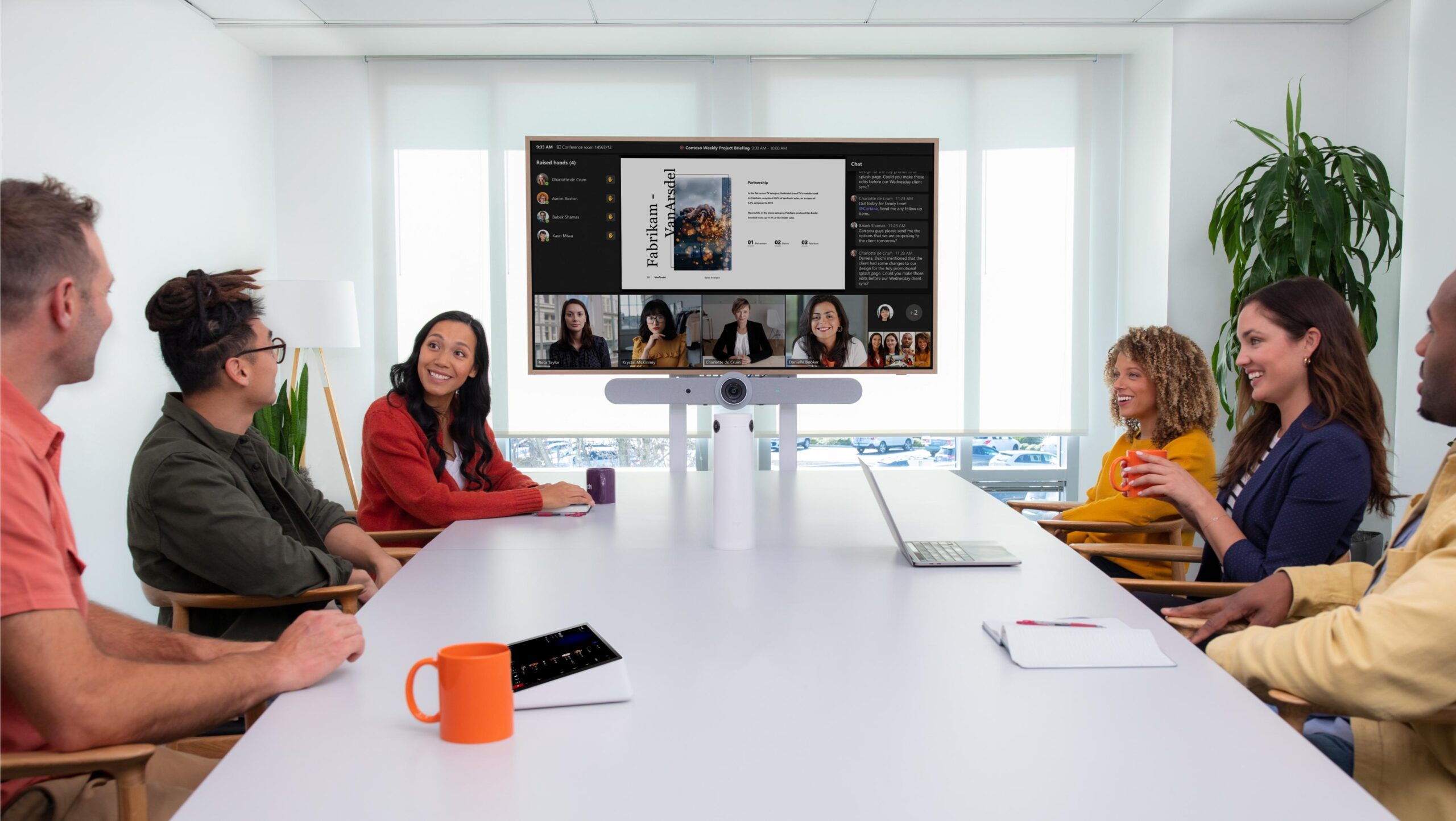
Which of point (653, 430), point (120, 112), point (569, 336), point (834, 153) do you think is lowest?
point (653, 430)

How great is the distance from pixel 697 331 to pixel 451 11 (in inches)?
78.9

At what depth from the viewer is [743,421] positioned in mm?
1999

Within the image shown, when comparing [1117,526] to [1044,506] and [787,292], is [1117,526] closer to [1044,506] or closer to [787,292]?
[1044,506]

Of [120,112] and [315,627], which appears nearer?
[315,627]

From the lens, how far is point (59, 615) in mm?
1091

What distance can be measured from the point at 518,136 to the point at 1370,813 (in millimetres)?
4625

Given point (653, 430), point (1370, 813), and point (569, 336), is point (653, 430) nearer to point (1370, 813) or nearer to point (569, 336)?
point (569, 336)

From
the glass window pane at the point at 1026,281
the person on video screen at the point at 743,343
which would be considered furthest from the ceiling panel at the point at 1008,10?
the person on video screen at the point at 743,343

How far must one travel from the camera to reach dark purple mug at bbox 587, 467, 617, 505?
2561 millimetres

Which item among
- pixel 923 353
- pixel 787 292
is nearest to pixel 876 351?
pixel 923 353

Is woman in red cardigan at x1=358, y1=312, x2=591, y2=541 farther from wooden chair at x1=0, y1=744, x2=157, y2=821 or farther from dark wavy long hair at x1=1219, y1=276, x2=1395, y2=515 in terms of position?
dark wavy long hair at x1=1219, y1=276, x2=1395, y2=515

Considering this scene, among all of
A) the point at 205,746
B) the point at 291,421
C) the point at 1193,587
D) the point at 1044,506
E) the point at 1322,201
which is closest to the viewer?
the point at 205,746

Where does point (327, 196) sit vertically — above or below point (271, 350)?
above

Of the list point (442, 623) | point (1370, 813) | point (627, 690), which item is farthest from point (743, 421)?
point (1370, 813)
